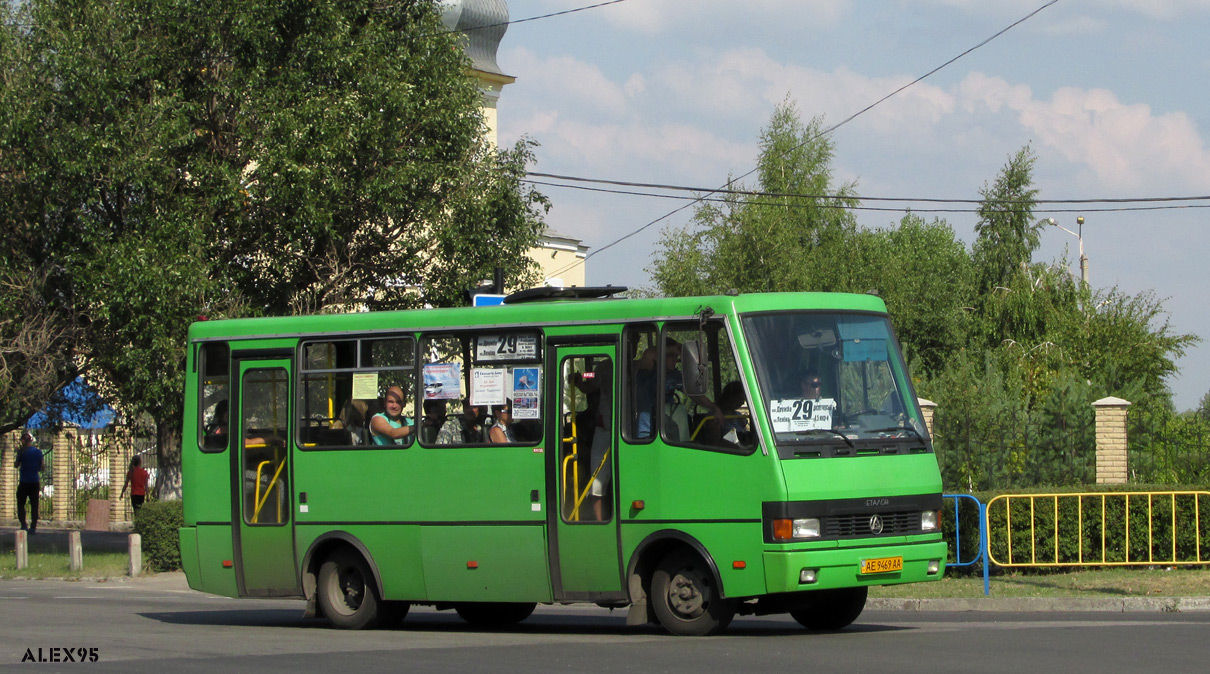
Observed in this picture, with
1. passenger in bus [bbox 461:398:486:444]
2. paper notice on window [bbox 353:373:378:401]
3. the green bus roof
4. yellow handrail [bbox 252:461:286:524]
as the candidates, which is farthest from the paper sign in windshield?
yellow handrail [bbox 252:461:286:524]

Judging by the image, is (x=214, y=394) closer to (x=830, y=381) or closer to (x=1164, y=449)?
(x=830, y=381)

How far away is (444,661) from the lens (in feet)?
34.1

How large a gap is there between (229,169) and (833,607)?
13242mm

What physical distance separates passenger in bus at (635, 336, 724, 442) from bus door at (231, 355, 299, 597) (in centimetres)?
380

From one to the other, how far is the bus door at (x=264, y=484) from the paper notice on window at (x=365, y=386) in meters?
0.83

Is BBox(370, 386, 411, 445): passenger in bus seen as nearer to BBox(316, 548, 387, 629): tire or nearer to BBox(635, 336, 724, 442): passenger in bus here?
BBox(316, 548, 387, 629): tire

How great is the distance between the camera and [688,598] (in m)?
11.7

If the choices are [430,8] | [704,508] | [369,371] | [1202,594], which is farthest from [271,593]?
[430,8]

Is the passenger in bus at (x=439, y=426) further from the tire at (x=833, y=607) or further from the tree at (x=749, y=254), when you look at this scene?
the tree at (x=749, y=254)

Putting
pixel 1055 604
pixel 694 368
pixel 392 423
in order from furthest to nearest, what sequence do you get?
pixel 1055 604, pixel 392 423, pixel 694 368

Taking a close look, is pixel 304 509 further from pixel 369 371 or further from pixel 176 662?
pixel 176 662

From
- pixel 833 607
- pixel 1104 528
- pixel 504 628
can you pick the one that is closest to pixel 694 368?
pixel 833 607

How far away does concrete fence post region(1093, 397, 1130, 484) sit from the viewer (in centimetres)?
2192

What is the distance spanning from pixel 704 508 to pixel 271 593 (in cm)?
476
